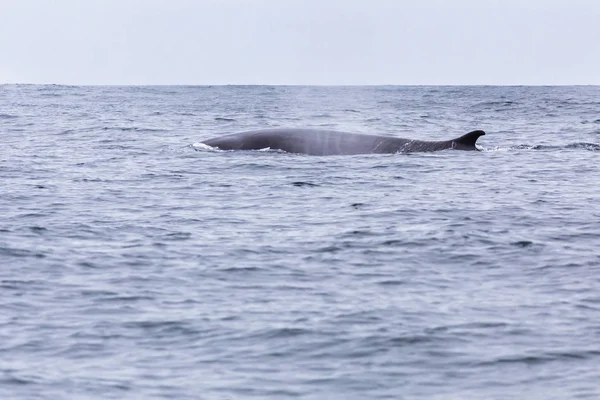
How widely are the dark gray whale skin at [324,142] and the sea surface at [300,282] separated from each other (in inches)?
81.5

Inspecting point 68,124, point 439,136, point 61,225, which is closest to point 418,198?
point 61,225

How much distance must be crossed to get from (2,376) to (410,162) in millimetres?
16896

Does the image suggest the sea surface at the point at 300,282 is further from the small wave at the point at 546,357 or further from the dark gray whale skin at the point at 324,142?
the dark gray whale skin at the point at 324,142

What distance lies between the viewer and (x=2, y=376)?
31.5 feet

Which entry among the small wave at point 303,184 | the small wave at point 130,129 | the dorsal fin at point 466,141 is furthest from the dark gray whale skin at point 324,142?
the small wave at point 130,129

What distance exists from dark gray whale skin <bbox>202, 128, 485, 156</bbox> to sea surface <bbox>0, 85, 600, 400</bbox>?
2.07 metres

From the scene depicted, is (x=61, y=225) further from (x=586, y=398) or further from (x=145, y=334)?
(x=586, y=398)

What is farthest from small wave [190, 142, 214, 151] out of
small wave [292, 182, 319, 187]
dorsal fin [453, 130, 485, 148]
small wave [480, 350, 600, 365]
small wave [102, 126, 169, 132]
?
small wave [480, 350, 600, 365]

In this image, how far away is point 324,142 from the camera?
27391 millimetres

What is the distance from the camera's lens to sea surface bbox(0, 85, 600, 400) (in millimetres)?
9680

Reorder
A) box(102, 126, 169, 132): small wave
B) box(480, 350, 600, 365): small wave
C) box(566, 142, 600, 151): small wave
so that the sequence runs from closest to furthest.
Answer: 1. box(480, 350, 600, 365): small wave
2. box(566, 142, 600, 151): small wave
3. box(102, 126, 169, 132): small wave

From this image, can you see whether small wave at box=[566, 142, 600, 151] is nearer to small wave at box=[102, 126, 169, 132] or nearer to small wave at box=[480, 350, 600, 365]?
small wave at box=[102, 126, 169, 132]

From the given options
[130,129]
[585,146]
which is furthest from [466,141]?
[130,129]

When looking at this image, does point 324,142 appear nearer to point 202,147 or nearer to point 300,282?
point 202,147
